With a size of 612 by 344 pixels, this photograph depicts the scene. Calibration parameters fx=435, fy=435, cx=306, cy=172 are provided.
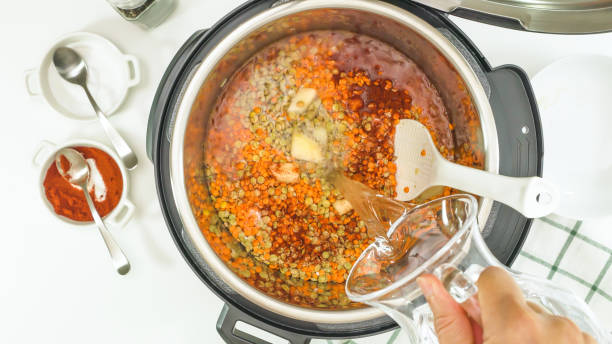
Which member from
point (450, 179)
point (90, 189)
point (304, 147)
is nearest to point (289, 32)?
point (304, 147)

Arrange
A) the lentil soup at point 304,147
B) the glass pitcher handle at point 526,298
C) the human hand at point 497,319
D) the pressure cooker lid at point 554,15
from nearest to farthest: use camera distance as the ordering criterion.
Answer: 1. the human hand at point 497,319
2. the glass pitcher handle at point 526,298
3. the pressure cooker lid at point 554,15
4. the lentil soup at point 304,147

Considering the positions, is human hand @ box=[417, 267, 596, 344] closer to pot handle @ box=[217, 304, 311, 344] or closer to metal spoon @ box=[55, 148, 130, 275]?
pot handle @ box=[217, 304, 311, 344]

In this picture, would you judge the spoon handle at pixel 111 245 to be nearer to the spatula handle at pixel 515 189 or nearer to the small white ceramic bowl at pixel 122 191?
the small white ceramic bowl at pixel 122 191

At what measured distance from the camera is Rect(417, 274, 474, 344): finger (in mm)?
497

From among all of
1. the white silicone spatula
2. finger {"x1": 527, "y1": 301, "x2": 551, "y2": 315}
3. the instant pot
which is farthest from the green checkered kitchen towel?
finger {"x1": 527, "y1": 301, "x2": 551, "y2": 315}

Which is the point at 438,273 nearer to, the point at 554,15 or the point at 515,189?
the point at 515,189

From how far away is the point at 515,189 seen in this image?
0.61m

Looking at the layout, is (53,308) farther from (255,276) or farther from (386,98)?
(386,98)

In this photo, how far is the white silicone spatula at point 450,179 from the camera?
60cm

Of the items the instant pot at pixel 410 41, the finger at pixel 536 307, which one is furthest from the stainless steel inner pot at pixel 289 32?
the finger at pixel 536 307

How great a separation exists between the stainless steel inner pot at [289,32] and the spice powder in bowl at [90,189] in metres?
0.21

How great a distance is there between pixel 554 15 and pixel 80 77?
0.90 metres

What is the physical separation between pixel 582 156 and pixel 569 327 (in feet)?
1.92

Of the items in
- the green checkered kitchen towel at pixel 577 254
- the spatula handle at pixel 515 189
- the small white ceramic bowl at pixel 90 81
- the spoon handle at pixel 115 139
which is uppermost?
the small white ceramic bowl at pixel 90 81
